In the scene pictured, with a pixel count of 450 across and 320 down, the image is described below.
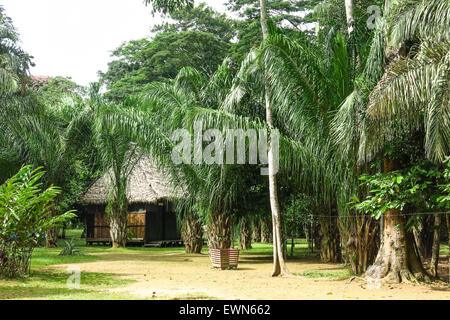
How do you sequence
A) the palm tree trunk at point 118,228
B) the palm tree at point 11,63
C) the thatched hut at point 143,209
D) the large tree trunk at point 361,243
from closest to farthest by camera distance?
the large tree trunk at point 361,243, the palm tree at point 11,63, the palm tree trunk at point 118,228, the thatched hut at point 143,209

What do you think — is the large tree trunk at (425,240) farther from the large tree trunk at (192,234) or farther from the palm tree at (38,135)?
the palm tree at (38,135)

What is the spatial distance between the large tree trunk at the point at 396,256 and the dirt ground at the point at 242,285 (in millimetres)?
244

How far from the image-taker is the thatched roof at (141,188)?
18938mm

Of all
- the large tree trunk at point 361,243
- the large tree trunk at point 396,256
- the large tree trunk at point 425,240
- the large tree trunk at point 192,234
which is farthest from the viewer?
the large tree trunk at point 192,234

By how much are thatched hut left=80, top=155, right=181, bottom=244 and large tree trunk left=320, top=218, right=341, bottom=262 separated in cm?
694

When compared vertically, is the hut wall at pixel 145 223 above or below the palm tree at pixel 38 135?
below

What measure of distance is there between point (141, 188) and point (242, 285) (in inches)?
463

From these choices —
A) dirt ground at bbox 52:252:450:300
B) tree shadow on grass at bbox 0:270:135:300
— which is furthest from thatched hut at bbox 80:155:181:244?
tree shadow on grass at bbox 0:270:135:300

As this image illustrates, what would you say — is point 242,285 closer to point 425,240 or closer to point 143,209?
point 425,240

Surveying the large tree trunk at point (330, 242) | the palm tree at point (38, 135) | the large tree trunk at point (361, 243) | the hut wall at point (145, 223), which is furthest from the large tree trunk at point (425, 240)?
the palm tree at point (38, 135)

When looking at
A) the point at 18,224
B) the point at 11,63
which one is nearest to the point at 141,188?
the point at 11,63

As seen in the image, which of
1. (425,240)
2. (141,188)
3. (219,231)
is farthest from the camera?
(141,188)

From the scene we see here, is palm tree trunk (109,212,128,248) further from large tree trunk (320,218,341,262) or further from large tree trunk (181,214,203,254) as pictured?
large tree trunk (320,218,341,262)

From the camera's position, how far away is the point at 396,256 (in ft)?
27.7
